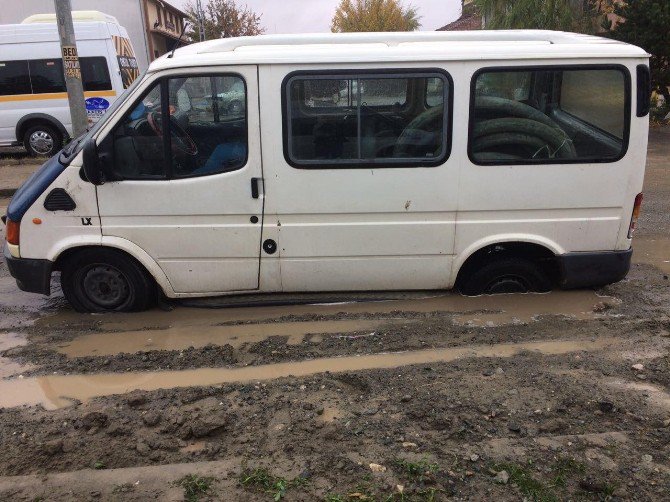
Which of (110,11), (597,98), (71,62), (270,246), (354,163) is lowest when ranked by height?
(270,246)

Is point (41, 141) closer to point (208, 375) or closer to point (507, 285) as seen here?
point (208, 375)

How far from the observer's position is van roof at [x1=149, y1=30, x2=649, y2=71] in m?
4.27

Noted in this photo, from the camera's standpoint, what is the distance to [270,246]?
4.64 meters

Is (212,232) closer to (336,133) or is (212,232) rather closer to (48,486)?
(336,133)

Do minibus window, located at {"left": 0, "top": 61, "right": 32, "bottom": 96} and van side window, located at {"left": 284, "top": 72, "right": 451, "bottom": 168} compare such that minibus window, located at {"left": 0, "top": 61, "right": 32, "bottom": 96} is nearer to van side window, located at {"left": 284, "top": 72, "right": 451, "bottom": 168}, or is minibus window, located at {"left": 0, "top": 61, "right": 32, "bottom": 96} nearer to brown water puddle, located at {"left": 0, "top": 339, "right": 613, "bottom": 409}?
brown water puddle, located at {"left": 0, "top": 339, "right": 613, "bottom": 409}

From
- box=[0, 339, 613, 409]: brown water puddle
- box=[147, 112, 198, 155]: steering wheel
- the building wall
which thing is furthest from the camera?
the building wall

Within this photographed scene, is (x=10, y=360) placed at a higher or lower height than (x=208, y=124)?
lower

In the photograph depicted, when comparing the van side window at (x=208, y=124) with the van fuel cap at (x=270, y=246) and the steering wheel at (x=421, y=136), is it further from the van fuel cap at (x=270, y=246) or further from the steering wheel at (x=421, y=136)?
the steering wheel at (x=421, y=136)

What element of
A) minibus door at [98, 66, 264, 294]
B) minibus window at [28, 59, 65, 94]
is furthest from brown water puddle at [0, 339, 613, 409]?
minibus window at [28, 59, 65, 94]

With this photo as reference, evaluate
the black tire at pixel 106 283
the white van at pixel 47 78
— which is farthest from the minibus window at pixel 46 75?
the black tire at pixel 106 283

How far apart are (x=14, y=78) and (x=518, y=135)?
12.9 metres

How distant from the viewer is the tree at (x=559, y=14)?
17797 mm

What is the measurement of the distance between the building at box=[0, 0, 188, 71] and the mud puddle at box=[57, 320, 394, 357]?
20.9m

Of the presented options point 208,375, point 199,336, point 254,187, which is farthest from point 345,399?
point 254,187
